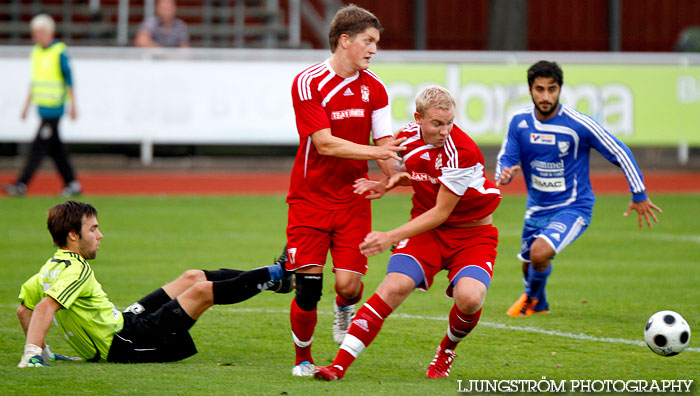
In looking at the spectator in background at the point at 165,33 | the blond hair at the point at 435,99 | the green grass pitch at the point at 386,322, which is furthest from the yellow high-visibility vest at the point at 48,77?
the blond hair at the point at 435,99

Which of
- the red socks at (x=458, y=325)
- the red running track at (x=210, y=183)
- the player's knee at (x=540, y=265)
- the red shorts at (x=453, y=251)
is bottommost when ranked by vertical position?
the red running track at (x=210, y=183)

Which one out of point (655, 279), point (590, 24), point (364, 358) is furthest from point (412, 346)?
point (590, 24)

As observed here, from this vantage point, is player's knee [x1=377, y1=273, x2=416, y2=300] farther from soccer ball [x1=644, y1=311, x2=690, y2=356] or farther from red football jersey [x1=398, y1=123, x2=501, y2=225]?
soccer ball [x1=644, y1=311, x2=690, y2=356]

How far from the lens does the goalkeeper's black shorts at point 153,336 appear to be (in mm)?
5777

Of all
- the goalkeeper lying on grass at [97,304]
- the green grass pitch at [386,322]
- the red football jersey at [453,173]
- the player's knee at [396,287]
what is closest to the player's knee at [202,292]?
the goalkeeper lying on grass at [97,304]

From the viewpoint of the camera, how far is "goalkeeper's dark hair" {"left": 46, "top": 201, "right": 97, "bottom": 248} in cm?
556

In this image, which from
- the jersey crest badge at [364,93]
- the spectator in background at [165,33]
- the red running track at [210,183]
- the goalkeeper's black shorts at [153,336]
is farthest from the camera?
the spectator in background at [165,33]

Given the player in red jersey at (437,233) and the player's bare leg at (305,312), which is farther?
the player's bare leg at (305,312)

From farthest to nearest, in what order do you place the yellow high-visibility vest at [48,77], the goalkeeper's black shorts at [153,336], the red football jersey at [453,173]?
the yellow high-visibility vest at [48,77]
the goalkeeper's black shorts at [153,336]
the red football jersey at [453,173]

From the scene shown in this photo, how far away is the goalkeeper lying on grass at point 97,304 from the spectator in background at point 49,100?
29.4ft

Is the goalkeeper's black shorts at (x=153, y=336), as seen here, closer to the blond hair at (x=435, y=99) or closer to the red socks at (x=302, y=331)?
the red socks at (x=302, y=331)

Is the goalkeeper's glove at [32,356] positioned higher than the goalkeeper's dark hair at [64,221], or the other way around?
the goalkeeper's dark hair at [64,221]

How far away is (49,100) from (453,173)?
10363mm

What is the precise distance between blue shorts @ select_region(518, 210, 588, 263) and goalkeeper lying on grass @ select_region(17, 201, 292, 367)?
245 centimetres
